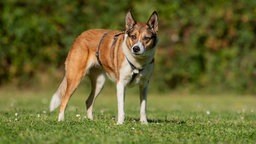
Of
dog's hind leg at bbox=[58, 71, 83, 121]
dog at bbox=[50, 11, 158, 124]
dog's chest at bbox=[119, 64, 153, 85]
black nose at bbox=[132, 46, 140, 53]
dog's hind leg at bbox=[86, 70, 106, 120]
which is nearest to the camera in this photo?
black nose at bbox=[132, 46, 140, 53]

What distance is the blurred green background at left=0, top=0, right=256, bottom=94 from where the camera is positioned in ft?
69.7

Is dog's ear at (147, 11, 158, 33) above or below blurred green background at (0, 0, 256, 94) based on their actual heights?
below

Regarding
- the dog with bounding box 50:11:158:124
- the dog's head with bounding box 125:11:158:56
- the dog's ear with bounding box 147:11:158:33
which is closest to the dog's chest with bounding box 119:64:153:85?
the dog with bounding box 50:11:158:124

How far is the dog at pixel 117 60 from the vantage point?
9.05m

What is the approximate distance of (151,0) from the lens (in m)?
21.6

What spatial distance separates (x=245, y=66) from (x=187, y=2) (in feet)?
10.1

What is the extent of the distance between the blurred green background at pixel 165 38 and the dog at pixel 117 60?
35.9 feet

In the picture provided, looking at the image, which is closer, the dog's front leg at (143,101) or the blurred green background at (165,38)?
the dog's front leg at (143,101)

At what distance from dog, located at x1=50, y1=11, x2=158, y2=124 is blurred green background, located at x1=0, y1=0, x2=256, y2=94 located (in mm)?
10957

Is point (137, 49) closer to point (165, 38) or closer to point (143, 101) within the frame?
point (143, 101)

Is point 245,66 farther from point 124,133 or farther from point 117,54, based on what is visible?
point 124,133

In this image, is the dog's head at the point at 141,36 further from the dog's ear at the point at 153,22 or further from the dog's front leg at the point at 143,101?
the dog's front leg at the point at 143,101

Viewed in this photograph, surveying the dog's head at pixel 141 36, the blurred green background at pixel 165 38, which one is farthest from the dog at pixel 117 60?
the blurred green background at pixel 165 38

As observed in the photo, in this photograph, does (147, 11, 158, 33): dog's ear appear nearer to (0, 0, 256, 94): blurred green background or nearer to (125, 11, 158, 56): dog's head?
(125, 11, 158, 56): dog's head
